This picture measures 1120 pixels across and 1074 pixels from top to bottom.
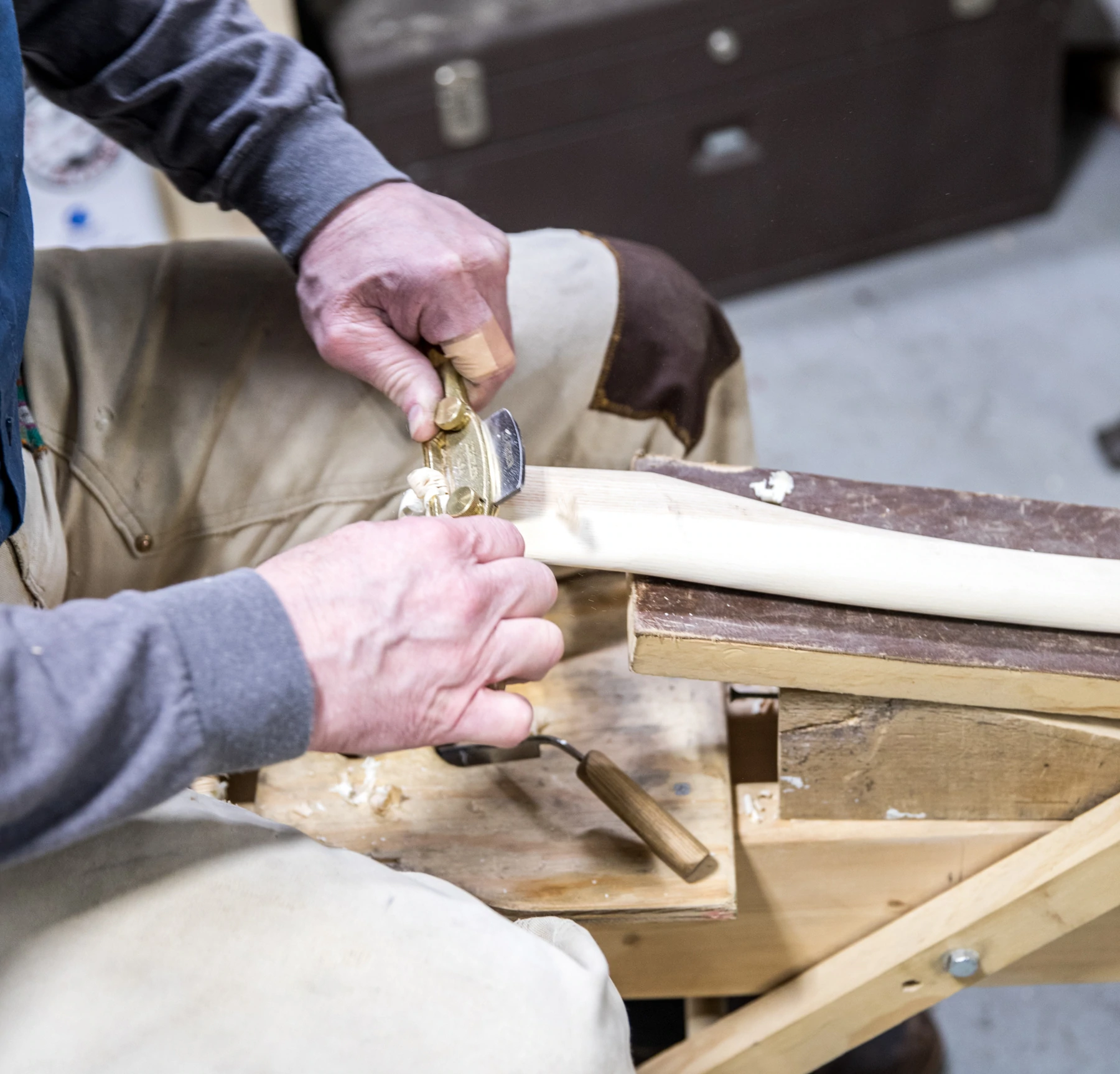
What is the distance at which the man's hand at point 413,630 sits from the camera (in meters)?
0.65

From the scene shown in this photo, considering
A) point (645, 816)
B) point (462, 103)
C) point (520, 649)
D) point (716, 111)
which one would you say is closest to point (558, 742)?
point (645, 816)

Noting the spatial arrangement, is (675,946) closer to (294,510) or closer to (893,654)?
(893,654)

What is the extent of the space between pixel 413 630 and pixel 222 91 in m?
0.50

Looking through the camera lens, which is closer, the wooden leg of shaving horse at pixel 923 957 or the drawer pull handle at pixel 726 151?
the wooden leg of shaving horse at pixel 923 957

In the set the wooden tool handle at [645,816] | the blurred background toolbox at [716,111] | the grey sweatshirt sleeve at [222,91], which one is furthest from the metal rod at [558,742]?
the blurred background toolbox at [716,111]

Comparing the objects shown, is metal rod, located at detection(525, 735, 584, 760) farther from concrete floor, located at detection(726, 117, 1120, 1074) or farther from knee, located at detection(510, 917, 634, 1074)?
concrete floor, located at detection(726, 117, 1120, 1074)

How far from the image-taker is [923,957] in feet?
2.81

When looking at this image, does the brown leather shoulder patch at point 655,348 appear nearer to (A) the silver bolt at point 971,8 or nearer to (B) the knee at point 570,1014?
(B) the knee at point 570,1014

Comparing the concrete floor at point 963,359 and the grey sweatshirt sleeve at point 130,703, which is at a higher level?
the grey sweatshirt sleeve at point 130,703

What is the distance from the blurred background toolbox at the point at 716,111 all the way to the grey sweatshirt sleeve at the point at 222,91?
828mm

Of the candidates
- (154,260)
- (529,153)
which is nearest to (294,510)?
(154,260)

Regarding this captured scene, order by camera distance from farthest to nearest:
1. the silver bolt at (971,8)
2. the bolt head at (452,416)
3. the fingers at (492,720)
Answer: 1. the silver bolt at (971,8)
2. the bolt head at (452,416)
3. the fingers at (492,720)

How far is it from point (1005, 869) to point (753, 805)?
185 millimetres

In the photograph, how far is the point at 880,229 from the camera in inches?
80.6
